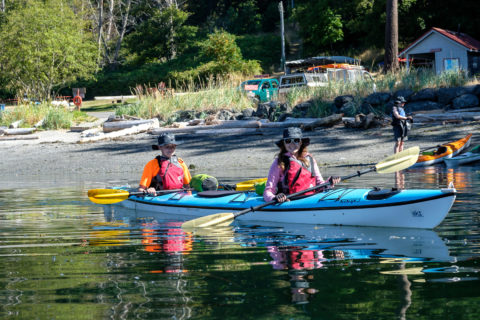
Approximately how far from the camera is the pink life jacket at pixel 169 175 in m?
9.85

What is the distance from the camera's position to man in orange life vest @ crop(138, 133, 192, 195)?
9.77 m

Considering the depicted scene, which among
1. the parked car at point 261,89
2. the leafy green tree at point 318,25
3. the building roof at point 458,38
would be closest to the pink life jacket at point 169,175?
the parked car at point 261,89

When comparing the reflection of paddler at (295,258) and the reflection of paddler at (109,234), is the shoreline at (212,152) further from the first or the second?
the reflection of paddler at (295,258)

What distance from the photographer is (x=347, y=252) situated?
620 centimetres

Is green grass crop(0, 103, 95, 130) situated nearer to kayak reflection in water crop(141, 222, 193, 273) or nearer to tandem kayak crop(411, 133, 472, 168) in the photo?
tandem kayak crop(411, 133, 472, 168)

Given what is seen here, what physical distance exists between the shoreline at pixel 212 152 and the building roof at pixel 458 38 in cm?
1988

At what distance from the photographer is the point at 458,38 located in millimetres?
38281

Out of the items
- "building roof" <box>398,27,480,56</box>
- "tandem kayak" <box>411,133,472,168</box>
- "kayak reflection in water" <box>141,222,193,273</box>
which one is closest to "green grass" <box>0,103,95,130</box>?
"tandem kayak" <box>411,133,472,168</box>

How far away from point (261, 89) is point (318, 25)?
18733 mm

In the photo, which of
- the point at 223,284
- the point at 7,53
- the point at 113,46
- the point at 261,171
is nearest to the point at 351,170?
the point at 261,171

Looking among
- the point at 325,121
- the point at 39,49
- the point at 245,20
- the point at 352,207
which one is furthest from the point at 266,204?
the point at 245,20

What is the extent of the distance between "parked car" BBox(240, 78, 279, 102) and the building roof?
43.8 feet

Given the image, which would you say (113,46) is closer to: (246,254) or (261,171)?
(261,171)

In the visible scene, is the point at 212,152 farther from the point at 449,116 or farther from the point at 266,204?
the point at 266,204
